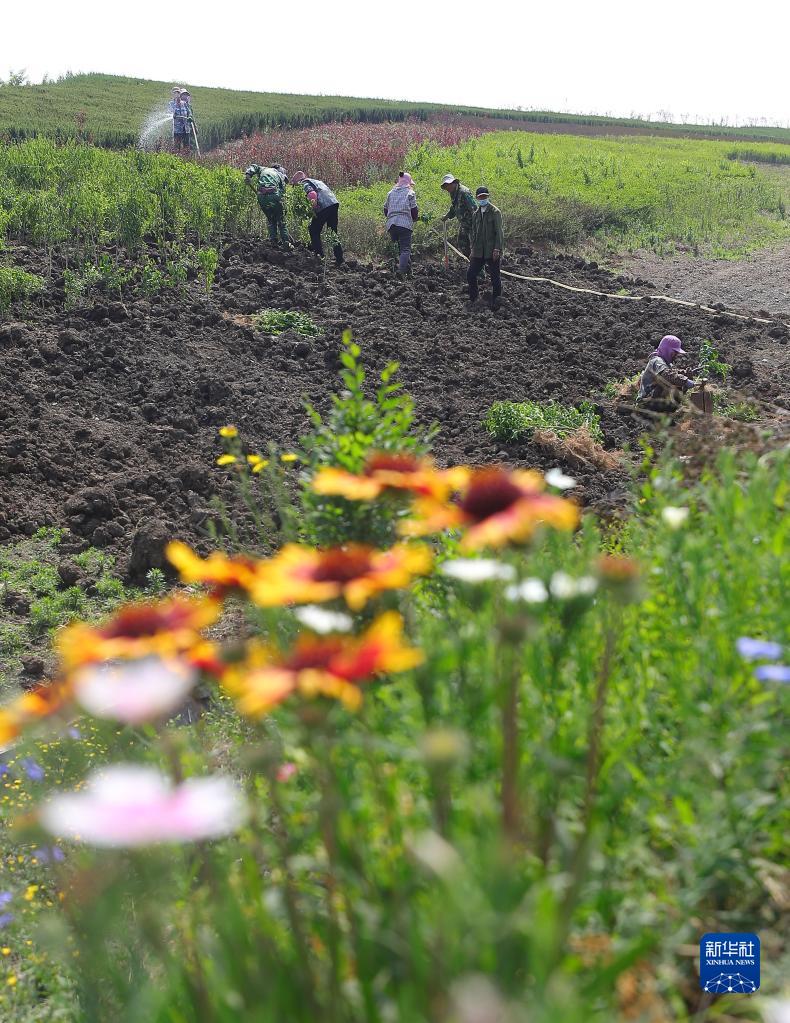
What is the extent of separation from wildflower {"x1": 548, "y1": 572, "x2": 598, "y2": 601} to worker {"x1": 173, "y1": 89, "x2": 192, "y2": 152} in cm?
2488

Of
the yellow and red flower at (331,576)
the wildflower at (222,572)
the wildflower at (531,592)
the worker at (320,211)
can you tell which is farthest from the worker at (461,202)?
the yellow and red flower at (331,576)

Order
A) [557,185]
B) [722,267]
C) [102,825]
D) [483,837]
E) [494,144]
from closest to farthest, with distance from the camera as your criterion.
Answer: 1. [102,825]
2. [483,837]
3. [722,267]
4. [557,185]
5. [494,144]

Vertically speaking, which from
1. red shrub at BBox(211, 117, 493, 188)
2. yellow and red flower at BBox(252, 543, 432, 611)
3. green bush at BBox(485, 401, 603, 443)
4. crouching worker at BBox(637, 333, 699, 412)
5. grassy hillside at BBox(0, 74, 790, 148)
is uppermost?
grassy hillside at BBox(0, 74, 790, 148)

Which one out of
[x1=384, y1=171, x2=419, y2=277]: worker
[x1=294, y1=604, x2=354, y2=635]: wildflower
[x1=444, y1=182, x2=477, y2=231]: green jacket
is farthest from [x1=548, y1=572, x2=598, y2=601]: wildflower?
[x1=384, y1=171, x2=419, y2=277]: worker

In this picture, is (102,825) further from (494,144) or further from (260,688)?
(494,144)

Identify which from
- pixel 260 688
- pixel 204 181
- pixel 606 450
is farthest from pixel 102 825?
pixel 204 181

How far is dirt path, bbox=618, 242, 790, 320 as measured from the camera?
13.4 metres

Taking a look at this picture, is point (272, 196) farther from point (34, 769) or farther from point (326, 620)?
point (326, 620)

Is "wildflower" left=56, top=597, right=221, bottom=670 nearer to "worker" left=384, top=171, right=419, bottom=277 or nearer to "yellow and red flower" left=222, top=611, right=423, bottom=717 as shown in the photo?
"yellow and red flower" left=222, top=611, right=423, bottom=717

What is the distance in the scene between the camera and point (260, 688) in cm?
125

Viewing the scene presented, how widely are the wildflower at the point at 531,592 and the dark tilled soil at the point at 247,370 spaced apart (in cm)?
377

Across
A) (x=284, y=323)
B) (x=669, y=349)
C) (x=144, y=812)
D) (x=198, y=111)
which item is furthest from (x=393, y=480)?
(x=198, y=111)

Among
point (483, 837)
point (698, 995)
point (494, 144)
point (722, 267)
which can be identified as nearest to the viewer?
point (483, 837)

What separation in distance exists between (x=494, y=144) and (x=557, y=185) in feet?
22.8
